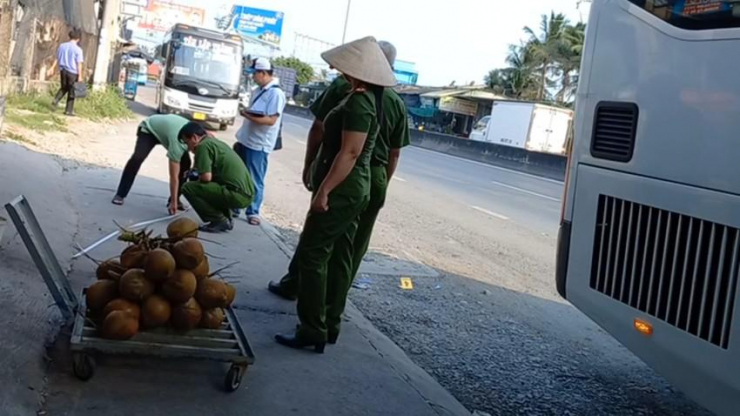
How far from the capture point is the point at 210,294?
402 cm

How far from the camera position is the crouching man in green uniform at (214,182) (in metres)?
7.30

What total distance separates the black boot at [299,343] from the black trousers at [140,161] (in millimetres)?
3564

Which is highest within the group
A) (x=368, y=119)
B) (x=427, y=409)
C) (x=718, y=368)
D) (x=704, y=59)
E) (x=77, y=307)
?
(x=704, y=59)

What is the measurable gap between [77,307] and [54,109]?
1519 cm

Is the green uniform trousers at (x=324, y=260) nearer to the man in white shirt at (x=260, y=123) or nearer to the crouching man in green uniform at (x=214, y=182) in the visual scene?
the crouching man in green uniform at (x=214, y=182)

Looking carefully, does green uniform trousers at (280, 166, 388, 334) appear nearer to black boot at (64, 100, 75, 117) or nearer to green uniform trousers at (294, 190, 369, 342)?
green uniform trousers at (294, 190, 369, 342)

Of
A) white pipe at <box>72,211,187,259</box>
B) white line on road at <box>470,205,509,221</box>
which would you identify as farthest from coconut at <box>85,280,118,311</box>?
white line on road at <box>470,205,509,221</box>

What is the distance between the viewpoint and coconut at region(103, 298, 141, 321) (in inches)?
147

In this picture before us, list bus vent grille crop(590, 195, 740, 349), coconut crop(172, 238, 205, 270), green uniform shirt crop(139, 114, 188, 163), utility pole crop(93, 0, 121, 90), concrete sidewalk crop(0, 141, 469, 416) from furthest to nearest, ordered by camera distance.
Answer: utility pole crop(93, 0, 121, 90) < green uniform shirt crop(139, 114, 188, 163) < coconut crop(172, 238, 205, 270) < concrete sidewalk crop(0, 141, 469, 416) < bus vent grille crop(590, 195, 740, 349)

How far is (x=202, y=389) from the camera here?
3832 millimetres

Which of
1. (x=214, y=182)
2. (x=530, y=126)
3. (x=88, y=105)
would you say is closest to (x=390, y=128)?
(x=214, y=182)

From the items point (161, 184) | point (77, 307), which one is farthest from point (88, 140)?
point (77, 307)

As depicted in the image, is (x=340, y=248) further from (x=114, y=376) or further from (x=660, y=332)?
(x=660, y=332)

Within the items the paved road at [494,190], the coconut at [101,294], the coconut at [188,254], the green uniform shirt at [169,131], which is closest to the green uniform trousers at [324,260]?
the coconut at [188,254]
